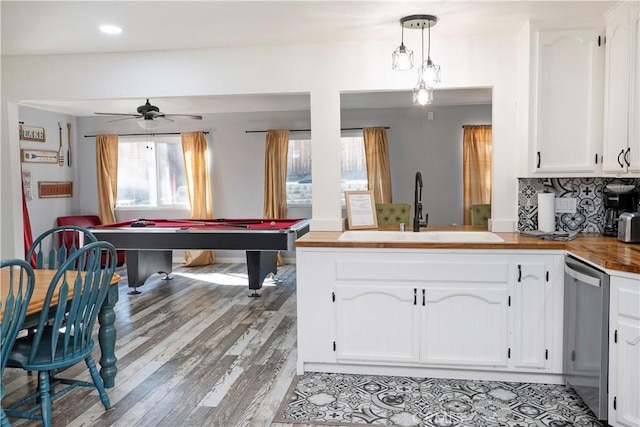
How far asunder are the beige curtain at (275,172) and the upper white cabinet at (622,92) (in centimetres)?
498

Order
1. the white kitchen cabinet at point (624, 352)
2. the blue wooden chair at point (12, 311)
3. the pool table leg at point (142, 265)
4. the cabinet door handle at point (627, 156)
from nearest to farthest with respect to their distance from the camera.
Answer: the blue wooden chair at point (12, 311) → the white kitchen cabinet at point (624, 352) → the cabinet door handle at point (627, 156) → the pool table leg at point (142, 265)

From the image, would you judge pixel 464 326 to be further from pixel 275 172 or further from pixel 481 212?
pixel 275 172

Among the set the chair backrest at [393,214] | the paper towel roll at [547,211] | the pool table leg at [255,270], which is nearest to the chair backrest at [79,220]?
the pool table leg at [255,270]

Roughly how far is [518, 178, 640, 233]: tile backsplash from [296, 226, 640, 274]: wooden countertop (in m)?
0.16

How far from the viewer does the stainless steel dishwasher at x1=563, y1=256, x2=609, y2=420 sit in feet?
7.76

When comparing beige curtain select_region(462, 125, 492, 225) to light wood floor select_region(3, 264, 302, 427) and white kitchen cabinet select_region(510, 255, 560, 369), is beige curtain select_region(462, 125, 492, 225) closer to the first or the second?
light wood floor select_region(3, 264, 302, 427)

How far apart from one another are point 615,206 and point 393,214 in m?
2.46

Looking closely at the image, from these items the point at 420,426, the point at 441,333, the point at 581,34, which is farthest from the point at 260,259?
the point at 581,34

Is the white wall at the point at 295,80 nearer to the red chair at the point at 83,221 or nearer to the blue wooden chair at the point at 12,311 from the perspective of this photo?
the blue wooden chair at the point at 12,311

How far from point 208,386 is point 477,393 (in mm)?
1643

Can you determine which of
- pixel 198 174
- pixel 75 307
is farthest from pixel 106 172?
pixel 75 307

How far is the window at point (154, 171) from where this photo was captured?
316 inches

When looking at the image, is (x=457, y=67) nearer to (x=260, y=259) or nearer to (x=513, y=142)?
(x=513, y=142)

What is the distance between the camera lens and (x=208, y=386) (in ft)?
10.1
